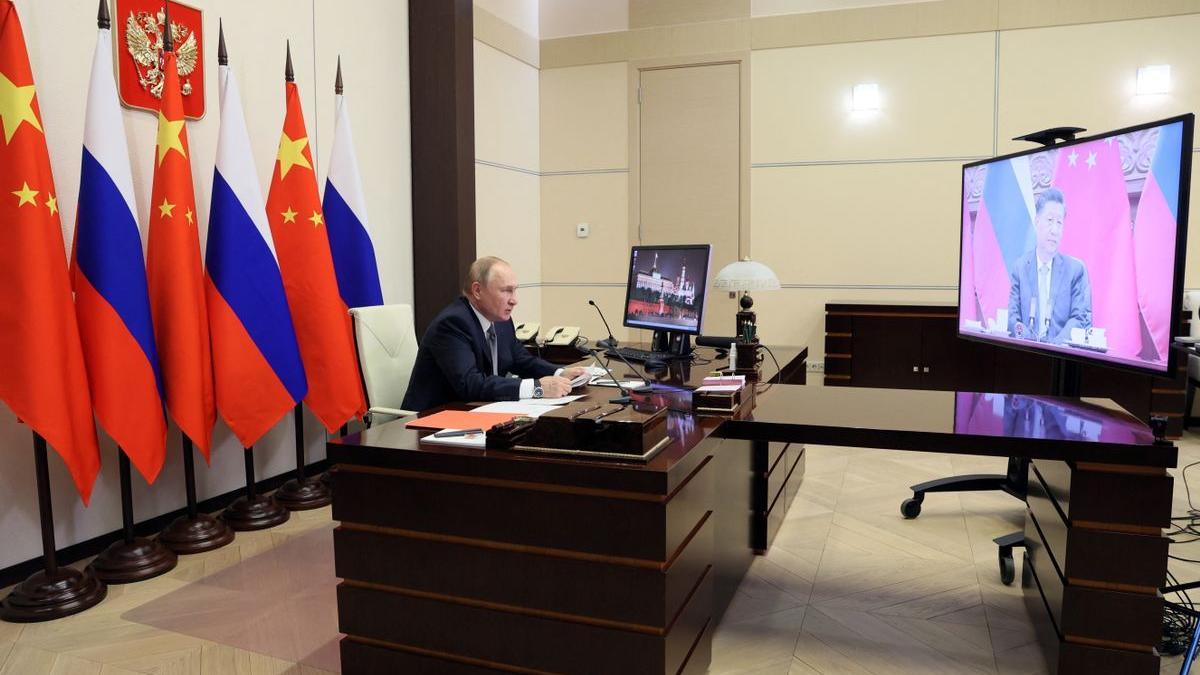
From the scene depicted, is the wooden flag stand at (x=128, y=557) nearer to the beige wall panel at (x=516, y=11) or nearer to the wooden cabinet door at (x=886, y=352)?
the beige wall panel at (x=516, y=11)

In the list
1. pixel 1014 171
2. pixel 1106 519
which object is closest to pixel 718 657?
pixel 1106 519

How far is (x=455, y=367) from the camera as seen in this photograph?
278cm

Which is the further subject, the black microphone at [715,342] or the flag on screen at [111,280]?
the black microphone at [715,342]

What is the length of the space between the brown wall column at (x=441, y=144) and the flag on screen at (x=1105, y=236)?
3.32 metres

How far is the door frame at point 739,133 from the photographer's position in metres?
6.16

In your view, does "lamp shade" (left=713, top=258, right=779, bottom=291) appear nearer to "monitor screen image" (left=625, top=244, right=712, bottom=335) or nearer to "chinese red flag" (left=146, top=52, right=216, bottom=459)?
"monitor screen image" (left=625, top=244, right=712, bottom=335)

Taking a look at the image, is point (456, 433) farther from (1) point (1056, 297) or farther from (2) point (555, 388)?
(1) point (1056, 297)

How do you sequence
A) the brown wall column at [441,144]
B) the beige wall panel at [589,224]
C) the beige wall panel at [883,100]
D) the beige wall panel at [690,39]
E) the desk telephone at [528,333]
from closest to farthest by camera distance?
the desk telephone at [528,333] < the brown wall column at [441,144] < the beige wall panel at [883,100] < the beige wall panel at [690,39] < the beige wall panel at [589,224]

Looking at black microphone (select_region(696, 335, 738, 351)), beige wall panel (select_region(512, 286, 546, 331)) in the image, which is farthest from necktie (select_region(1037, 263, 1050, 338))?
beige wall panel (select_region(512, 286, 546, 331))

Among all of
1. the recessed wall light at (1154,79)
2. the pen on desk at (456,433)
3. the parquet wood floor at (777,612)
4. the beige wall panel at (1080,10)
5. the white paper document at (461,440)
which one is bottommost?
the parquet wood floor at (777,612)

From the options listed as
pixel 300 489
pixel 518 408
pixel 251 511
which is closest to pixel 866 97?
pixel 518 408

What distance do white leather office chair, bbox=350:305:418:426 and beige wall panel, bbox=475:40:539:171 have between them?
9.26 feet

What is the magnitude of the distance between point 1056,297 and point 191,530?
3386mm

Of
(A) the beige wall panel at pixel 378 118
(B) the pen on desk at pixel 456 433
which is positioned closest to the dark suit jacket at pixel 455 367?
(B) the pen on desk at pixel 456 433
